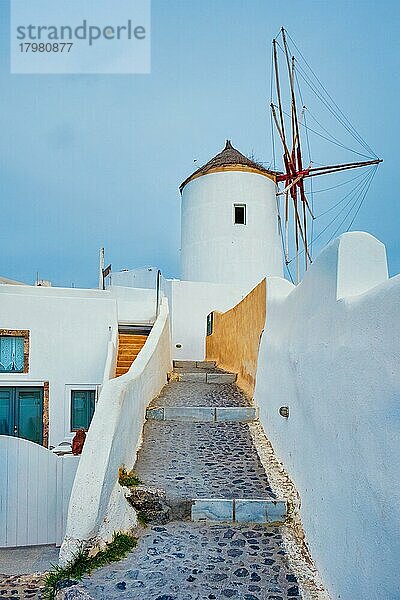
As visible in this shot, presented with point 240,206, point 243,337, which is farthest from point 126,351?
point 240,206

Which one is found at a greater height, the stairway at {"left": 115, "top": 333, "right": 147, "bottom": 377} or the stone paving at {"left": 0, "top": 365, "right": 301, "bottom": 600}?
the stairway at {"left": 115, "top": 333, "right": 147, "bottom": 377}

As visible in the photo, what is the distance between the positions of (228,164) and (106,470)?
663 inches

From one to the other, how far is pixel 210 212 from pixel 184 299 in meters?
3.77

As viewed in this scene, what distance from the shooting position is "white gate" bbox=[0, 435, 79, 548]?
7406 millimetres

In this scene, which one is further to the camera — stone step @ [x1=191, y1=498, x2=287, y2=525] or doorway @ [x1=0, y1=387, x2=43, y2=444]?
doorway @ [x1=0, y1=387, x2=43, y2=444]

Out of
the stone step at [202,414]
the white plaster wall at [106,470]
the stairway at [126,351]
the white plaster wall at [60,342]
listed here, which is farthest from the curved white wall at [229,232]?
the white plaster wall at [106,470]

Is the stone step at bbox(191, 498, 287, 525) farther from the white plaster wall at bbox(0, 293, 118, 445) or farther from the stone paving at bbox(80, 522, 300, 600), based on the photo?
the white plaster wall at bbox(0, 293, 118, 445)

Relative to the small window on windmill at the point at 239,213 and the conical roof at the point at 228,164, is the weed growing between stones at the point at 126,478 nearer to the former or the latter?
the small window on windmill at the point at 239,213

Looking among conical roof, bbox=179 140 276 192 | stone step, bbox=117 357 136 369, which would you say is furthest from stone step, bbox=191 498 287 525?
conical roof, bbox=179 140 276 192

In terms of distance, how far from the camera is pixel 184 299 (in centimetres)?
1784

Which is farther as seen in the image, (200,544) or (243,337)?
(243,337)

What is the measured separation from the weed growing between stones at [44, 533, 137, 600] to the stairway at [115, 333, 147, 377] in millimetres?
7376

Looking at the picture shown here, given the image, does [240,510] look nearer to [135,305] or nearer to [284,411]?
[284,411]

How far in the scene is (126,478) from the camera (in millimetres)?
5004
